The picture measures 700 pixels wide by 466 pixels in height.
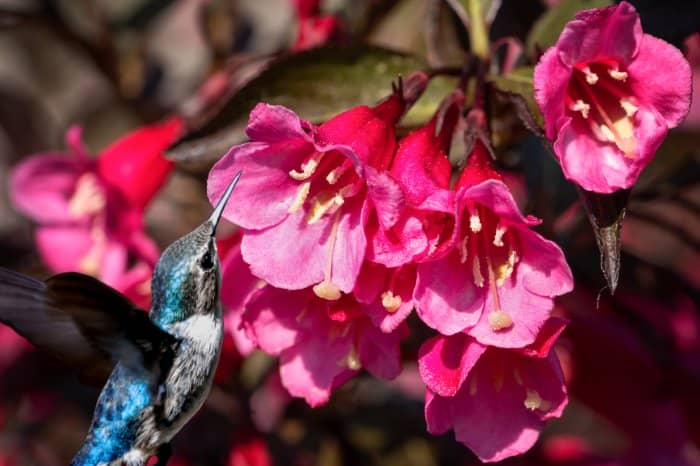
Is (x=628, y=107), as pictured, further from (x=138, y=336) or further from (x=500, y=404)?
(x=138, y=336)

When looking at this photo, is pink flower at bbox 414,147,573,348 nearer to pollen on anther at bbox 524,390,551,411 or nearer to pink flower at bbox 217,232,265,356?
pollen on anther at bbox 524,390,551,411

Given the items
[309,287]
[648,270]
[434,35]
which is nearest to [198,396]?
[309,287]

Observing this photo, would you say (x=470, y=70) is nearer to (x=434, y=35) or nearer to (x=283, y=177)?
(x=434, y=35)

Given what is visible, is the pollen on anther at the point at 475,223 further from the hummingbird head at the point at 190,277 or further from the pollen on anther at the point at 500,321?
the hummingbird head at the point at 190,277

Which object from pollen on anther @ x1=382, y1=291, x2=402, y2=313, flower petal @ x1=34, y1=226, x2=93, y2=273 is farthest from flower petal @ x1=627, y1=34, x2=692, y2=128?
flower petal @ x1=34, y1=226, x2=93, y2=273

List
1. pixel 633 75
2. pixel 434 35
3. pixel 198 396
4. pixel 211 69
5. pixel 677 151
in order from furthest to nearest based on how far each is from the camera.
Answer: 1. pixel 211 69
2. pixel 677 151
3. pixel 434 35
4. pixel 198 396
5. pixel 633 75

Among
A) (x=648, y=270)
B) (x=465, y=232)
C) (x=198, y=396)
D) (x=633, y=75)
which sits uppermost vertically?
(x=633, y=75)
